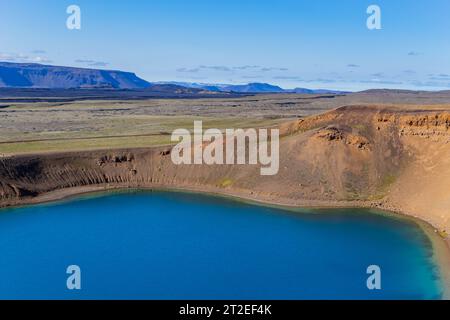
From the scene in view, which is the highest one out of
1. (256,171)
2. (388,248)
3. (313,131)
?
(313,131)

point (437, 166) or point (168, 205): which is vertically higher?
point (437, 166)

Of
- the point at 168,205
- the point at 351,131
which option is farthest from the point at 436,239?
the point at 168,205

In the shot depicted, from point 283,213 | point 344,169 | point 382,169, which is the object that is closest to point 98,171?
point 283,213

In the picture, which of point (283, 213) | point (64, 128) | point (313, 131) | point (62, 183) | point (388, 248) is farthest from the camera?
point (64, 128)

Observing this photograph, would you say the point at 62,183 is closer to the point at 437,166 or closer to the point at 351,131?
the point at 351,131

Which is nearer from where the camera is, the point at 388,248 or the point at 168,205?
the point at 388,248

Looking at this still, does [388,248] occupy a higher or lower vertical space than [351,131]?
lower

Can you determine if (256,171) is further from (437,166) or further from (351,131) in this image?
(437,166)

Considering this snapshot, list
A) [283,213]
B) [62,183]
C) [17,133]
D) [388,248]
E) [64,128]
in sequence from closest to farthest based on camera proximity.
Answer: [388,248], [283,213], [62,183], [17,133], [64,128]

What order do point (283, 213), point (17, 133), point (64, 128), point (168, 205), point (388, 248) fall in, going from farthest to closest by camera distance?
point (64, 128) < point (17, 133) < point (168, 205) < point (283, 213) < point (388, 248)
